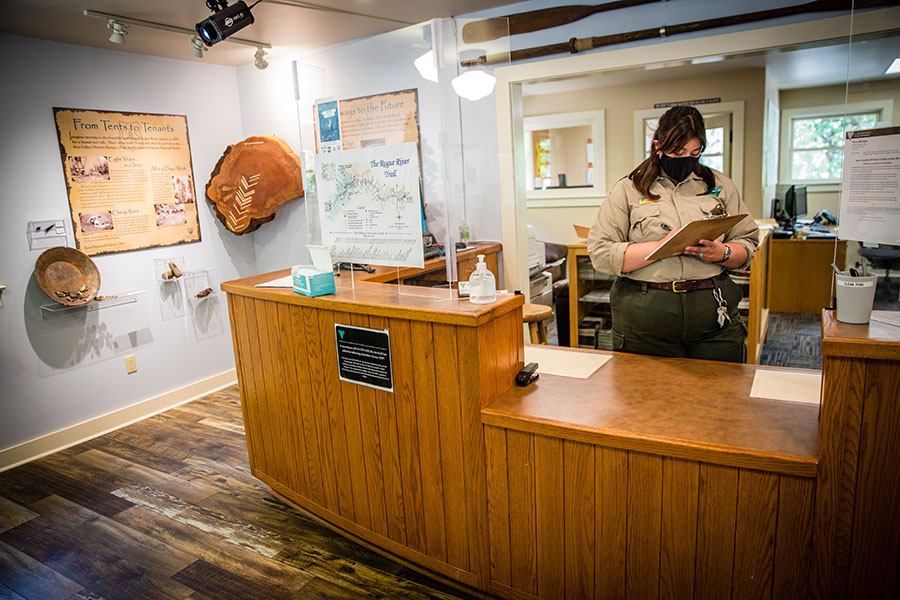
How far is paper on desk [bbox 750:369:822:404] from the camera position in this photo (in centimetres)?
170

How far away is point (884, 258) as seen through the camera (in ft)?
4.81

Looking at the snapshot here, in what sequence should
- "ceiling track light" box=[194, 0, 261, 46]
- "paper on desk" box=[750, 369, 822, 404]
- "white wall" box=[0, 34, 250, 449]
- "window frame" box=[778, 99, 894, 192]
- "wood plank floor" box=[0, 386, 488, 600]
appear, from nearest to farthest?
"paper on desk" box=[750, 369, 822, 404], "wood plank floor" box=[0, 386, 488, 600], "ceiling track light" box=[194, 0, 261, 46], "white wall" box=[0, 34, 250, 449], "window frame" box=[778, 99, 894, 192]

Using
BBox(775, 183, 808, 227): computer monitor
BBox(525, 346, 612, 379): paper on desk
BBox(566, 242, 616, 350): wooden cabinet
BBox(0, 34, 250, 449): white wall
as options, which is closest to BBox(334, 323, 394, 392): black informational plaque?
BBox(525, 346, 612, 379): paper on desk

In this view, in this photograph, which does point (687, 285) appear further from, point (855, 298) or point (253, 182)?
point (253, 182)

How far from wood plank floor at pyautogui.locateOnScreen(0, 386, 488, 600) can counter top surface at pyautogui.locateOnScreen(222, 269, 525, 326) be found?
3.37 ft

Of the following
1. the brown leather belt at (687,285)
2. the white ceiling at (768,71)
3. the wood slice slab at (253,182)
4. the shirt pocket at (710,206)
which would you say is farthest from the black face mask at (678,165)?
the wood slice slab at (253,182)

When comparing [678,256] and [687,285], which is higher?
[678,256]

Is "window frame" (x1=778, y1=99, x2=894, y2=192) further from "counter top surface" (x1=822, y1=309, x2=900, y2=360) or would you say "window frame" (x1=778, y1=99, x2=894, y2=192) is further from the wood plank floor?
the wood plank floor

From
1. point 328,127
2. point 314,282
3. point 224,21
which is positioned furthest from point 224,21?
point 314,282

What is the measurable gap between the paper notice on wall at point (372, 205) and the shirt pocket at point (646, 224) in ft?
2.53

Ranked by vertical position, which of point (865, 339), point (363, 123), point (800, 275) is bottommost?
point (800, 275)

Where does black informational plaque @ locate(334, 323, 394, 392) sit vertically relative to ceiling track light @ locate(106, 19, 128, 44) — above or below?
below

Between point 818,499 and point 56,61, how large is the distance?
171 inches

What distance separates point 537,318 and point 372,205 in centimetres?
111
